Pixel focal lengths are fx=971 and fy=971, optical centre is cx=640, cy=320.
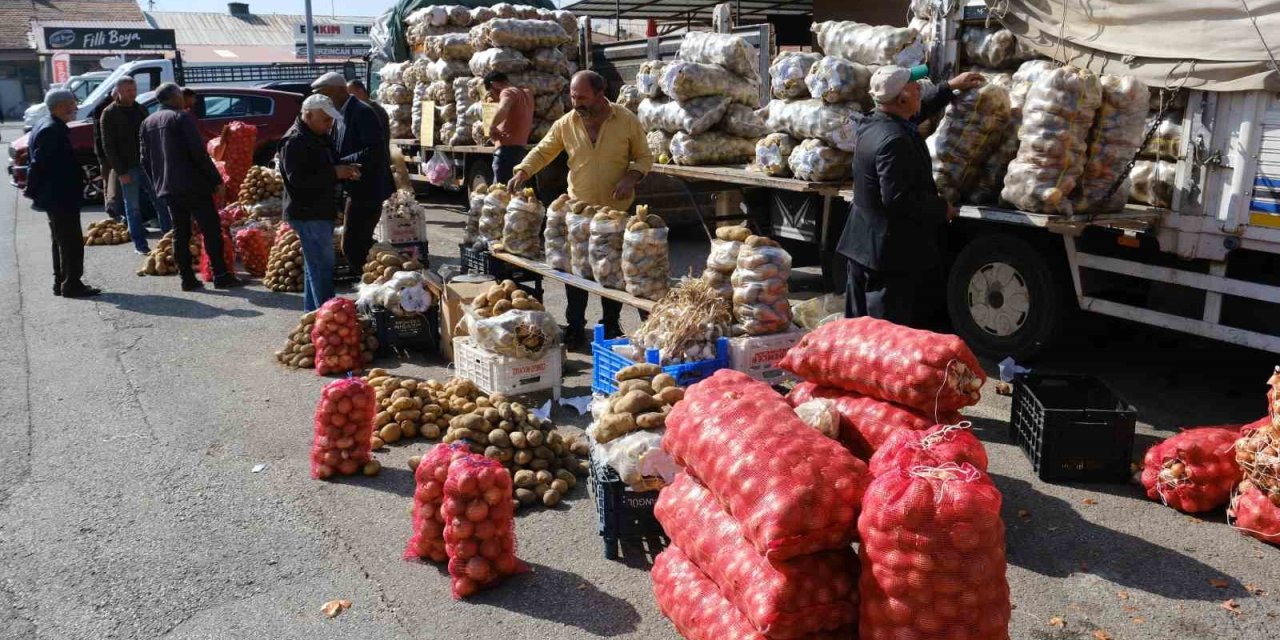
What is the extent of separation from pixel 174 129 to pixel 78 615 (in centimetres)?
708

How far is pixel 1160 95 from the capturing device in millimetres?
6473

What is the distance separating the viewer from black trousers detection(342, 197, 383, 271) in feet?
29.3

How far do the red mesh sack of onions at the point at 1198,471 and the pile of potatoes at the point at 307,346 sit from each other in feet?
18.1

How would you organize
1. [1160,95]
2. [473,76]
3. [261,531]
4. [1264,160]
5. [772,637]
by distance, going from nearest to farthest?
1. [772,637]
2. [261,531]
3. [1264,160]
4. [1160,95]
5. [473,76]

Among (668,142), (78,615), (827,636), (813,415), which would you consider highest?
(668,142)

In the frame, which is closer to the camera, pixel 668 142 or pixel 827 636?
pixel 827 636

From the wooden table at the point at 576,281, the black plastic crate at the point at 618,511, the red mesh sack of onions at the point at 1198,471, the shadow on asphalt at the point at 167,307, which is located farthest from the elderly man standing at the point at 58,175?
the red mesh sack of onions at the point at 1198,471

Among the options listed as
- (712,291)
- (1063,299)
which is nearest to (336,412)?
(712,291)

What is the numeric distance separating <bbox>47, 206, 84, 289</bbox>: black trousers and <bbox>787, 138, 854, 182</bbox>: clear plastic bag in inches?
290

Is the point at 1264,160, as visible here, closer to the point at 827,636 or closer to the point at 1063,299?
the point at 1063,299

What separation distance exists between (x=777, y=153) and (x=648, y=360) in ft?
10.4

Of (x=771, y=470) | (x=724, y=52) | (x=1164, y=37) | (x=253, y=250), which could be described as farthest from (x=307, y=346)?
(x=1164, y=37)

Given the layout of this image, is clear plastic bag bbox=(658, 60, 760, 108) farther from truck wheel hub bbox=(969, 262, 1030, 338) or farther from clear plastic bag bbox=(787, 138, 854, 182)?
truck wheel hub bbox=(969, 262, 1030, 338)

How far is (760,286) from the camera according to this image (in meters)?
5.76
